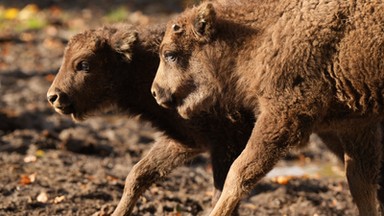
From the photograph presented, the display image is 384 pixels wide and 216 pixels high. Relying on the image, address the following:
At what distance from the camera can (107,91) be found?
8789mm

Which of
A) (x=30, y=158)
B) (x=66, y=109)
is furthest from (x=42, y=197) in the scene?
(x=30, y=158)

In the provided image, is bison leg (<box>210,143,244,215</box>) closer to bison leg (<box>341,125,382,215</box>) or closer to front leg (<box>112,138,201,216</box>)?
front leg (<box>112,138,201,216</box>)

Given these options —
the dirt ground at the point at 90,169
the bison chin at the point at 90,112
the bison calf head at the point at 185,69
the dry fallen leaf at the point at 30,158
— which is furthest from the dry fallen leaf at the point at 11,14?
the bison calf head at the point at 185,69

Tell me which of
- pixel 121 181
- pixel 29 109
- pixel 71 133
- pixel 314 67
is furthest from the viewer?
pixel 29 109

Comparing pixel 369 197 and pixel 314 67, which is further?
pixel 369 197

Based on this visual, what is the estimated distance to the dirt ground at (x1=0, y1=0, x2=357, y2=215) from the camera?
8852 millimetres

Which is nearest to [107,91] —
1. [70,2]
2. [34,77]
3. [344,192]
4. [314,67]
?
[314,67]

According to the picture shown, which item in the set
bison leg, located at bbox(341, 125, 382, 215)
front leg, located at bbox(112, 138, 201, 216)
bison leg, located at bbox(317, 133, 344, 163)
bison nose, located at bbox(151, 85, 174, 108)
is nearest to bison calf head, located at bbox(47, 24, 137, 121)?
front leg, located at bbox(112, 138, 201, 216)

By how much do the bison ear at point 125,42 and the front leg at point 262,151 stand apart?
73.3 inches

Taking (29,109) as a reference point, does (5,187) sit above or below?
below

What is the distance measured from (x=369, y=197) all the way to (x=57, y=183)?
10.7ft

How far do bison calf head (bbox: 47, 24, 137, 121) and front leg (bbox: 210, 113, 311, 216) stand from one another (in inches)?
75.8

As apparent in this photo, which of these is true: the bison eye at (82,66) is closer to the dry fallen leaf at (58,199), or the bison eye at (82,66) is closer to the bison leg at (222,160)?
the dry fallen leaf at (58,199)

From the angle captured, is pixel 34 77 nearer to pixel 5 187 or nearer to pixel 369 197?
pixel 5 187
